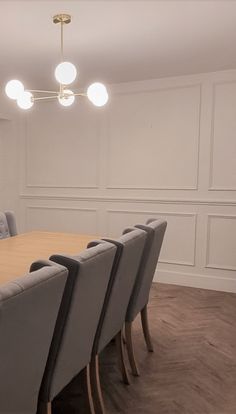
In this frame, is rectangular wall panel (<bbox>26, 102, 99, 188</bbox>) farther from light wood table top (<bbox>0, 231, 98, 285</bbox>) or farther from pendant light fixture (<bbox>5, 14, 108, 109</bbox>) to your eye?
pendant light fixture (<bbox>5, 14, 108, 109</bbox>)

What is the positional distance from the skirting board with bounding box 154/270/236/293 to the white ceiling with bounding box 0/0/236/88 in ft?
7.29

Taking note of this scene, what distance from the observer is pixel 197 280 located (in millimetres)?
4043

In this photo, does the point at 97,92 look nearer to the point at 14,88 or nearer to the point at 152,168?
the point at 14,88

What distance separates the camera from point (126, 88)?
4.27 m

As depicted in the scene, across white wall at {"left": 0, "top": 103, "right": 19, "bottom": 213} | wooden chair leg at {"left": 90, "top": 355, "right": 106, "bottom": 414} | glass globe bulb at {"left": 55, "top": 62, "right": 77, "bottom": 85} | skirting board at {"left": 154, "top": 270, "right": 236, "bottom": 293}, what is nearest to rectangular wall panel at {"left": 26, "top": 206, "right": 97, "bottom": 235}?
white wall at {"left": 0, "top": 103, "right": 19, "bottom": 213}

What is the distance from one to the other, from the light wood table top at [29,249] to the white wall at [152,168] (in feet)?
5.04

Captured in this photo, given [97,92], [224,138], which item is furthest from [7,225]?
[224,138]

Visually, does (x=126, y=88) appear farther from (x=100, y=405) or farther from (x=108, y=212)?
(x=100, y=405)

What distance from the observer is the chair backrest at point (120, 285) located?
1.69 meters

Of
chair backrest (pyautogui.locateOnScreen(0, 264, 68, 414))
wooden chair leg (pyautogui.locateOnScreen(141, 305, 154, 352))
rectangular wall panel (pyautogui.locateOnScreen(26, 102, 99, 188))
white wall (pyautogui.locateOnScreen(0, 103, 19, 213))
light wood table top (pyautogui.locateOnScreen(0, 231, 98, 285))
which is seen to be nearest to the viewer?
chair backrest (pyautogui.locateOnScreen(0, 264, 68, 414))

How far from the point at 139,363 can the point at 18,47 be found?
2.72 meters

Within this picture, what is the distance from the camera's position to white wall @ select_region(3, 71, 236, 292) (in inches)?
152

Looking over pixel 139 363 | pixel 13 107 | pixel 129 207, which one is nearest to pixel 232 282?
pixel 129 207

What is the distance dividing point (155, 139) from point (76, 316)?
3.12m
